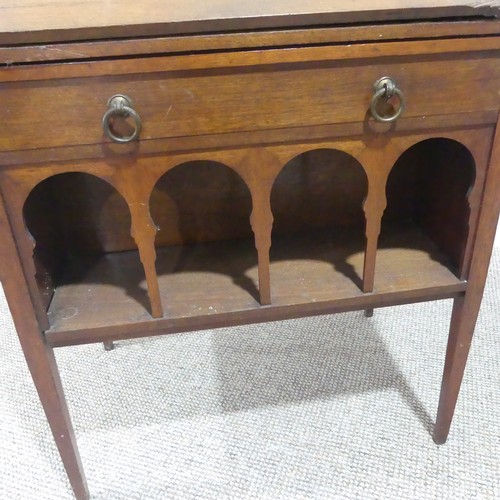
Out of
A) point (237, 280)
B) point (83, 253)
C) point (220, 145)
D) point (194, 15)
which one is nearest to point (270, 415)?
point (237, 280)

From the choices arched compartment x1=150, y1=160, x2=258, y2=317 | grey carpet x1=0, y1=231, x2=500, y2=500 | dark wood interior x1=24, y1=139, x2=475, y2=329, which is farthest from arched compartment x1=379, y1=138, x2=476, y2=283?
grey carpet x1=0, y1=231, x2=500, y2=500

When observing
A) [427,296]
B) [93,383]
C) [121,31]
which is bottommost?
[93,383]

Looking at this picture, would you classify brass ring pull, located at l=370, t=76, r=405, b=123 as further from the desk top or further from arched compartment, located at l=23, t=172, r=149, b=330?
arched compartment, located at l=23, t=172, r=149, b=330

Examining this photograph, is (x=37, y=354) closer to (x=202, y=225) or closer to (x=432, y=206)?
(x=202, y=225)

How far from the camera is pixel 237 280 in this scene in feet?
2.71

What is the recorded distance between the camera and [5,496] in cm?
92

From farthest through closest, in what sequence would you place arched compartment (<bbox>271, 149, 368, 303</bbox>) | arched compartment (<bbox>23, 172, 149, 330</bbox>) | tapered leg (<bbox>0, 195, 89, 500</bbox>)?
arched compartment (<bbox>271, 149, 368, 303</bbox>), arched compartment (<bbox>23, 172, 149, 330</bbox>), tapered leg (<bbox>0, 195, 89, 500</bbox>)

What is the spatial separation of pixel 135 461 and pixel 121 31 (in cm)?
73

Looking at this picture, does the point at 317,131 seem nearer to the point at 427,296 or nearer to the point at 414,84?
the point at 414,84

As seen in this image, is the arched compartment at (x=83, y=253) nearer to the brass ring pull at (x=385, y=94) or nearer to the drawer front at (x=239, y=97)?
the drawer front at (x=239, y=97)

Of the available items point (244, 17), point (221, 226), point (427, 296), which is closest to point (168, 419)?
point (221, 226)

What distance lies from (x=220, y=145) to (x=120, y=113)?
0.40ft

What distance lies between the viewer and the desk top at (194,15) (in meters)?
0.57

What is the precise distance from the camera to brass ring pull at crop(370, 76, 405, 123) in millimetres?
632
